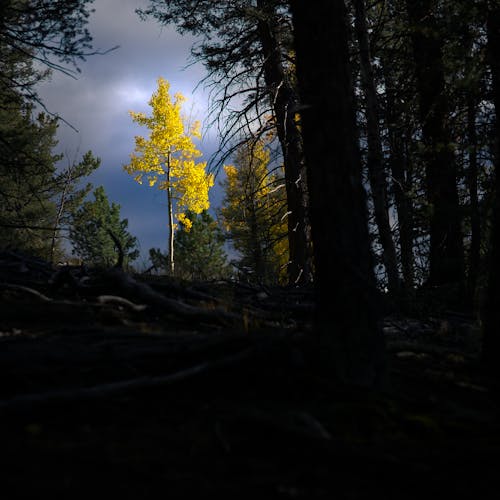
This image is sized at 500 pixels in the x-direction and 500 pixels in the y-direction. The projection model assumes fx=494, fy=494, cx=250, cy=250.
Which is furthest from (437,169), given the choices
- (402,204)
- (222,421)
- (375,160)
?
(222,421)

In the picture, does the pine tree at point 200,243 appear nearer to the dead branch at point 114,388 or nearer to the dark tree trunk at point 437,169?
the dark tree trunk at point 437,169

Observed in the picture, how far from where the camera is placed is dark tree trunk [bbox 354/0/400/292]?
27.3 ft

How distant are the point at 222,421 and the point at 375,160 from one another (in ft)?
21.6

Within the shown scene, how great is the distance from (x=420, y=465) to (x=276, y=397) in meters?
0.98

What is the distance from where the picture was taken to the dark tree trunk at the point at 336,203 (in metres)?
3.27

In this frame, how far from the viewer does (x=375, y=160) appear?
834cm

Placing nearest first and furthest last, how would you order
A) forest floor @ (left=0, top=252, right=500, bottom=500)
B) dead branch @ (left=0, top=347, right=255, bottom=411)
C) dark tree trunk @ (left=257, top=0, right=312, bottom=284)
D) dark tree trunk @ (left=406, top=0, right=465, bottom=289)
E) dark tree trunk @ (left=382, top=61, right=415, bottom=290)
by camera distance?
1. forest floor @ (left=0, top=252, right=500, bottom=500)
2. dead branch @ (left=0, top=347, right=255, bottom=411)
3. dark tree trunk @ (left=382, top=61, right=415, bottom=290)
4. dark tree trunk @ (left=406, top=0, right=465, bottom=289)
5. dark tree trunk @ (left=257, top=0, right=312, bottom=284)

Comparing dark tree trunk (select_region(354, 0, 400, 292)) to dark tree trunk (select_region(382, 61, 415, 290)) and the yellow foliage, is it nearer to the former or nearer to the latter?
dark tree trunk (select_region(382, 61, 415, 290))

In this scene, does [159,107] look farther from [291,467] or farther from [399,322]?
[291,467]

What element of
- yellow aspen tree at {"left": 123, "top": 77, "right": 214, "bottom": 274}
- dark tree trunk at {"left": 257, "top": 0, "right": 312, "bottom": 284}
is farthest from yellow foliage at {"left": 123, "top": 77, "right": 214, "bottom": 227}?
dark tree trunk at {"left": 257, "top": 0, "right": 312, "bottom": 284}

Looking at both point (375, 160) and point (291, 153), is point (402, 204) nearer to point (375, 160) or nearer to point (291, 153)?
point (375, 160)

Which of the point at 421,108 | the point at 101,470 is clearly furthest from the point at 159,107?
the point at 101,470

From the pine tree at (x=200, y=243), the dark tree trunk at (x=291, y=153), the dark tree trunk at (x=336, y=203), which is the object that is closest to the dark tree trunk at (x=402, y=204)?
the dark tree trunk at (x=291, y=153)

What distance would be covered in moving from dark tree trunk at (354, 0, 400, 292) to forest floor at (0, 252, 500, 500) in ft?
13.1
